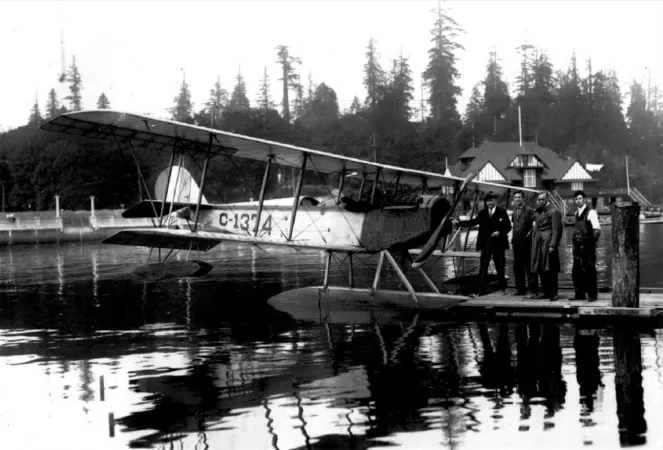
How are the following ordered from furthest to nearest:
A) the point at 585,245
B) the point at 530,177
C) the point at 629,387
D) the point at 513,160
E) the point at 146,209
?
the point at 530,177, the point at 513,160, the point at 146,209, the point at 585,245, the point at 629,387

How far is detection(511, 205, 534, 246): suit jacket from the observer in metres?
12.4

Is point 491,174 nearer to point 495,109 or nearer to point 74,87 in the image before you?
point 495,109

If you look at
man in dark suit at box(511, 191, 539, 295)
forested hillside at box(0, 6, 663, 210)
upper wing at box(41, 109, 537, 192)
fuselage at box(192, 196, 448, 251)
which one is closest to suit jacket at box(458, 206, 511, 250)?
man in dark suit at box(511, 191, 539, 295)

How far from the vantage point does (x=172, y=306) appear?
15.5 metres

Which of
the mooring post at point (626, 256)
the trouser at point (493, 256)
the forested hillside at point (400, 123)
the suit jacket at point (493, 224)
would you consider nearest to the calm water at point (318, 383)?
the mooring post at point (626, 256)

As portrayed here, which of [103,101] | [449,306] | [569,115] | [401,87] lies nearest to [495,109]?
[569,115]

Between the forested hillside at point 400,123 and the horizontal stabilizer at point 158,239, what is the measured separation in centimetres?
5554

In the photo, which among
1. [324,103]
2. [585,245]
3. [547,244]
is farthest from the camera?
[324,103]

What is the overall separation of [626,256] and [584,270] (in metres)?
1.07

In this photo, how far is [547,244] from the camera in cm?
1167

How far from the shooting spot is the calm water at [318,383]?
6.32 meters

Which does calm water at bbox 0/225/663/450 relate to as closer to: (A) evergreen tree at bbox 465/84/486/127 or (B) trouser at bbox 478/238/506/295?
(B) trouser at bbox 478/238/506/295

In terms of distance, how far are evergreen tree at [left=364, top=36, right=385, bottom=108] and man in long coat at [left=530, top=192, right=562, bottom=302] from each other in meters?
107

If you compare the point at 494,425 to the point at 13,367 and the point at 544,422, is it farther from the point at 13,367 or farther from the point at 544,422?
the point at 13,367
